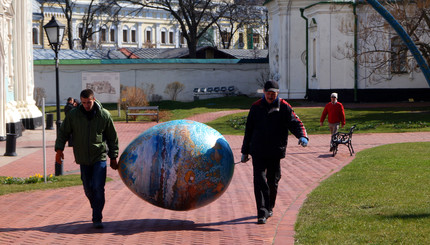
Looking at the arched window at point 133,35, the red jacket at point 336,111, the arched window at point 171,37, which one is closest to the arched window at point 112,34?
the arched window at point 133,35

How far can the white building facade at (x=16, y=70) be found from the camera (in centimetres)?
2277

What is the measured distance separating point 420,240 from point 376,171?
612cm

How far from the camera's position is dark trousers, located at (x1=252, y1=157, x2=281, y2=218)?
863 cm

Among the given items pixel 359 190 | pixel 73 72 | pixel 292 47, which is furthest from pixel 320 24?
pixel 359 190

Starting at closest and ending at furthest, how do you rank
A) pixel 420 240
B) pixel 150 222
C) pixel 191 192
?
pixel 420 240 < pixel 191 192 < pixel 150 222

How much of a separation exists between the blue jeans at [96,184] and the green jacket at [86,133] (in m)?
0.10

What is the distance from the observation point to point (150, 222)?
887 cm

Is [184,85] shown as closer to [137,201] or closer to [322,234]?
[137,201]

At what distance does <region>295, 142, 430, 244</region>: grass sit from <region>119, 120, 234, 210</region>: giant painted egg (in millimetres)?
1245

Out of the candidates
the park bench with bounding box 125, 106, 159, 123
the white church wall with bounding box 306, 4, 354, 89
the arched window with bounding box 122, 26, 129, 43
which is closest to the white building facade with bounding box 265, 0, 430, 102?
the white church wall with bounding box 306, 4, 354, 89

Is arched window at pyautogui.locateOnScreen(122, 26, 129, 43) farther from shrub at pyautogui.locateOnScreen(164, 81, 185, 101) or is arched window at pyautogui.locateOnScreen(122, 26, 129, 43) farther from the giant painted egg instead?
the giant painted egg

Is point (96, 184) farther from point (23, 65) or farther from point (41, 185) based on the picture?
point (23, 65)

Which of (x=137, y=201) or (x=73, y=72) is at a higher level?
(x=73, y=72)

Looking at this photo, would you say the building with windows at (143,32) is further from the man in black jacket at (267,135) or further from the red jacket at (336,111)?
the man in black jacket at (267,135)
